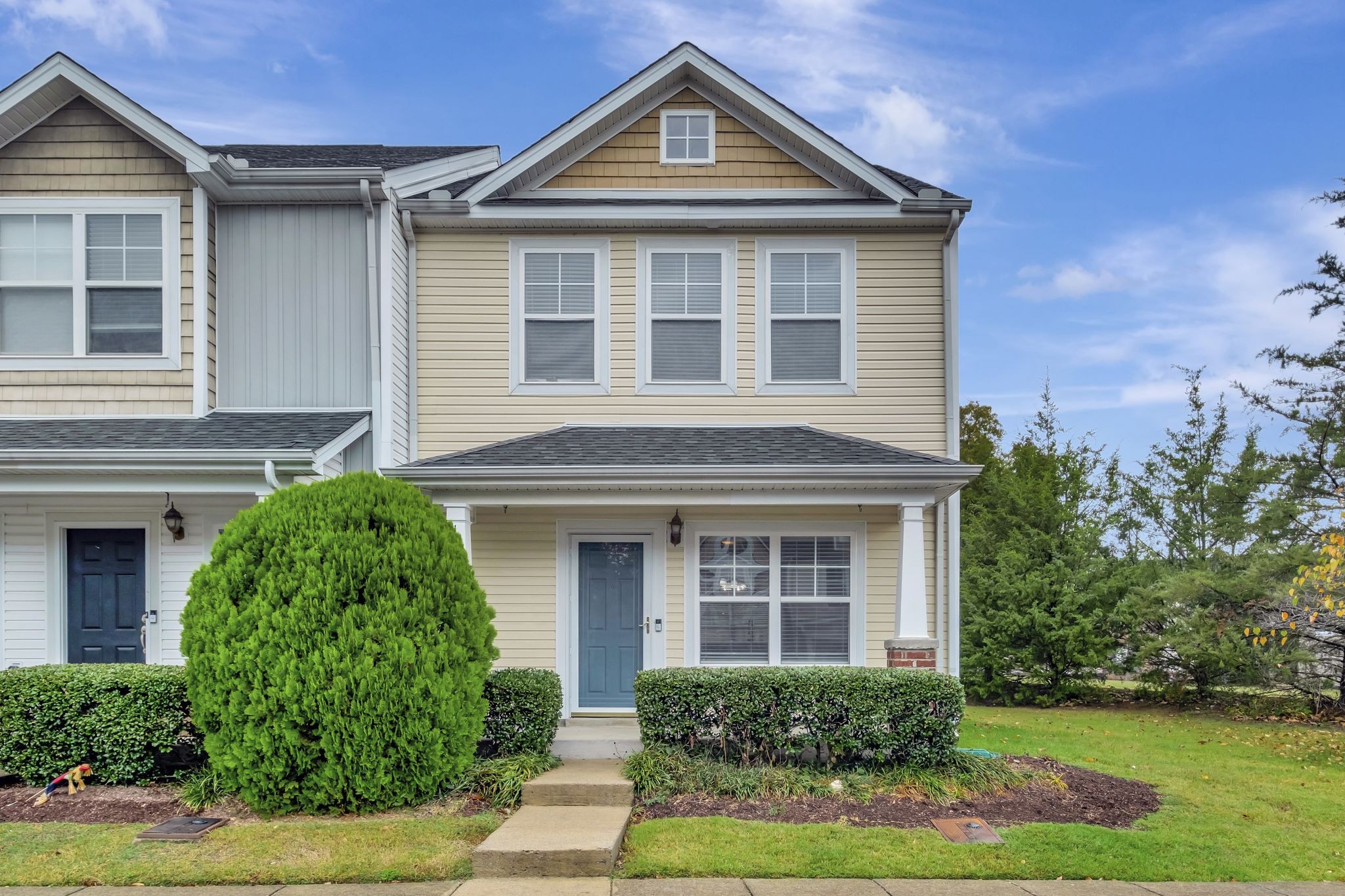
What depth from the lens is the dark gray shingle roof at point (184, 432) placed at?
7.79 m

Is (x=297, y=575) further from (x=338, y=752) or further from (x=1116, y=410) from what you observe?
(x=1116, y=410)

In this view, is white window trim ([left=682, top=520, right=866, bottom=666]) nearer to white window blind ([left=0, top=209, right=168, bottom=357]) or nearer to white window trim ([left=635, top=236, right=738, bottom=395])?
white window trim ([left=635, top=236, right=738, bottom=395])

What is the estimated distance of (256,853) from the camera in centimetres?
536

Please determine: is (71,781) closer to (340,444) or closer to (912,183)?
(340,444)

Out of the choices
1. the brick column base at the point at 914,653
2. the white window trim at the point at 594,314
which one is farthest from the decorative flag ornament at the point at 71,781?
the brick column base at the point at 914,653

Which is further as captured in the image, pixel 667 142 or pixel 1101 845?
pixel 667 142

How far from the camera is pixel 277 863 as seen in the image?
205 inches

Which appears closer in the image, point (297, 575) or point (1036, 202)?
point (297, 575)

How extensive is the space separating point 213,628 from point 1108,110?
52.3 ft

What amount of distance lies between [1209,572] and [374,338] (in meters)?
11.6

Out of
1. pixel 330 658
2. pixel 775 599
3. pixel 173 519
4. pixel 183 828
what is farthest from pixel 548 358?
pixel 183 828

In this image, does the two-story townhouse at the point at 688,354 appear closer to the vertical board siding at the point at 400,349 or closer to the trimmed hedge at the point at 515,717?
the vertical board siding at the point at 400,349

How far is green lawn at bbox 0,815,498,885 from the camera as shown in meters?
5.06

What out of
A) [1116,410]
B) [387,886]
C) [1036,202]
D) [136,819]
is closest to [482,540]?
[136,819]
